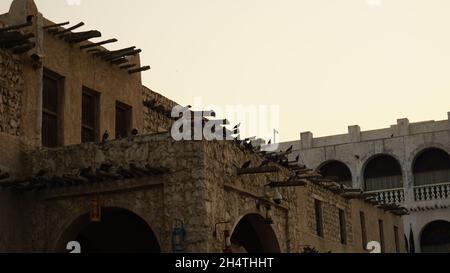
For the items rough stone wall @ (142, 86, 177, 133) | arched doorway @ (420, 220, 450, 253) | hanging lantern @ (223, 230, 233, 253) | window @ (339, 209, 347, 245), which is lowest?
hanging lantern @ (223, 230, 233, 253)

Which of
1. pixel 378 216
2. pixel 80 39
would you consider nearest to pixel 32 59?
pixel 80 39

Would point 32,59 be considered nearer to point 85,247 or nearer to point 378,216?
point 85,247

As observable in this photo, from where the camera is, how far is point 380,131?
152 ft

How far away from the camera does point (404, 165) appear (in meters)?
44.7

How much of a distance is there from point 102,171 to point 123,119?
5.69 m

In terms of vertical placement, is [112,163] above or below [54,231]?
above

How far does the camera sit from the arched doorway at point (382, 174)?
4628cm

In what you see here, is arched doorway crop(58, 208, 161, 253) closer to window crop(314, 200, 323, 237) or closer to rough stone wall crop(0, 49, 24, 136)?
rough stone wall crop(0, 49, 24, 136)

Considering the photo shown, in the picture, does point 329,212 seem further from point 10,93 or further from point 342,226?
point 10,93

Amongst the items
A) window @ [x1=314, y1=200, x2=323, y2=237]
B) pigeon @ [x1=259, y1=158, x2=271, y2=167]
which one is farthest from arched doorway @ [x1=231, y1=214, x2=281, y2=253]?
window @ [x1=314, y1=200, x2=323, y2=237]

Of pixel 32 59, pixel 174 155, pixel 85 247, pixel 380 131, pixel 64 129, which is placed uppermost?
pixel 380 131

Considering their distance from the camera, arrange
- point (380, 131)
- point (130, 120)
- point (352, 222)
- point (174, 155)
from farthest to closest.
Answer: point (380, 131)
point (352, 222)
point (130, 120)
point (174, 155)

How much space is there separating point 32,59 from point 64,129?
195 centimetres

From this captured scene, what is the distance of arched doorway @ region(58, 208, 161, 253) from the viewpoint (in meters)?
20.6
